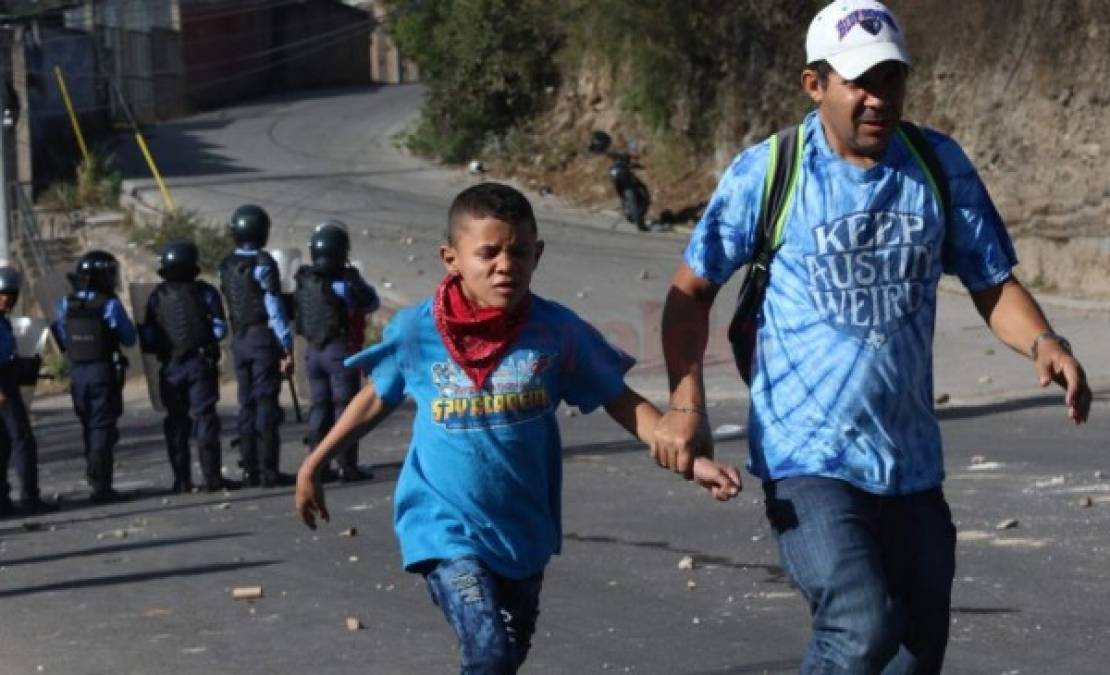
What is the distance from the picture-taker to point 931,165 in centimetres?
473

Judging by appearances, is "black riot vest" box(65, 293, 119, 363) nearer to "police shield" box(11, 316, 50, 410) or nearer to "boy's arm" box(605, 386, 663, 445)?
"police shield" box(11, 316, 50, 410)

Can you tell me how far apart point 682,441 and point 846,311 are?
0.47 meters

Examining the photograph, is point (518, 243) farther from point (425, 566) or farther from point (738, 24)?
point (738, 24)

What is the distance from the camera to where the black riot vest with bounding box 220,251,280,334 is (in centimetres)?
1394

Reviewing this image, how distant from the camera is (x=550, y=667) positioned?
7207 millimetres

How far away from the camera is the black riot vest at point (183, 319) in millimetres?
13922

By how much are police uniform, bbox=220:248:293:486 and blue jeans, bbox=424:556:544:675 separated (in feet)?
29.4

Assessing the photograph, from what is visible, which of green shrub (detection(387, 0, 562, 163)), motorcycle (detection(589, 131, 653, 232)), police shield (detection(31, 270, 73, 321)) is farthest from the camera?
green shrub (detection(387, 0, 562, 163))

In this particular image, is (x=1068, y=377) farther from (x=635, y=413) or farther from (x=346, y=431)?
(x=346, y=431)

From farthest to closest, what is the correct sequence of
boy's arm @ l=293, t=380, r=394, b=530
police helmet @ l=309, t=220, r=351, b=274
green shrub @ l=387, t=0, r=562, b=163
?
1. green shrub @ l=387, t=0, r=562, b=163
2. police helmet @ l=309, t=220, r=351, b=274
3. boy's arm @ l=293, t=380, r=394, b=530

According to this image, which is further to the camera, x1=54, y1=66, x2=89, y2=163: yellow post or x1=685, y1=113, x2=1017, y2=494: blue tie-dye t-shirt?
x1=54, y1=66, x2=89, y2=163: yellow post

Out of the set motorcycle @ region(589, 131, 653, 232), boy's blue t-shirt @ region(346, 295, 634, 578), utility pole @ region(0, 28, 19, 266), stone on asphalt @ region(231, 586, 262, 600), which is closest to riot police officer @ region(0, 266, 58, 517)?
stone on asphalt @ region(231, 586, 262, 600)

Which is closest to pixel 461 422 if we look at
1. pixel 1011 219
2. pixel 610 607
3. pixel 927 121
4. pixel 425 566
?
pixel 425 566

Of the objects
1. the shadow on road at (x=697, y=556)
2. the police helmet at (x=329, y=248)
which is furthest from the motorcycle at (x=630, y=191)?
the shadow on road at (x=697, y=556)
